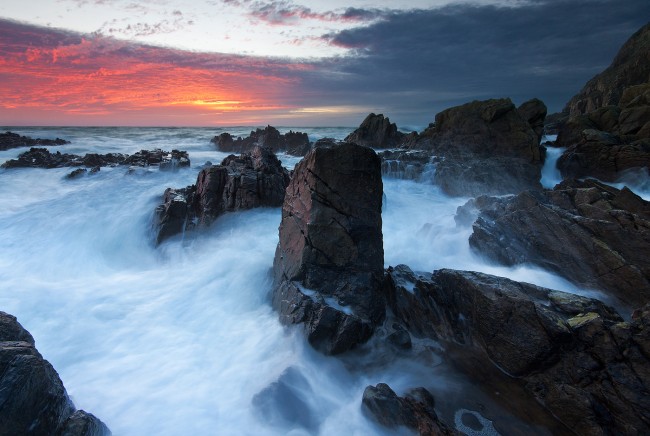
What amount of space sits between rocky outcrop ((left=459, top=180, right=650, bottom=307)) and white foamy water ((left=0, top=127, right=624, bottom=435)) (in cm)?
62

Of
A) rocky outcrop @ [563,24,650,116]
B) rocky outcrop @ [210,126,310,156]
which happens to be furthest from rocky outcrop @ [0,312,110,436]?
rocky outcrop @ [563,24,650,116]

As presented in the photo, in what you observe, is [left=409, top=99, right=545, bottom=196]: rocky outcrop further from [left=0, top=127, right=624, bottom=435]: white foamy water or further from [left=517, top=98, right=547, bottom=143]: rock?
[left=0, top=127, right=624, bottom=435]: white foamy water

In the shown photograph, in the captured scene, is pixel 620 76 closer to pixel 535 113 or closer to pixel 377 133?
pixel 535 113

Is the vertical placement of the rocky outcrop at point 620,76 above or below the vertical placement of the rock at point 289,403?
above

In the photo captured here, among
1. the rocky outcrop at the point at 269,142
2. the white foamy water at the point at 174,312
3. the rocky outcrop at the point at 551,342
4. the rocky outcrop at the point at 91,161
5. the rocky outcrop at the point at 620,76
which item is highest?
the rocky outcrop at the point at 620,76

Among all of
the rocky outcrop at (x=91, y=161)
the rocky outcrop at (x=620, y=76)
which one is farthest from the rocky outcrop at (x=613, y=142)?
the rocky outcrop at (x=91, y=161)

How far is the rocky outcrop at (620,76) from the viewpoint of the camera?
35031 mm

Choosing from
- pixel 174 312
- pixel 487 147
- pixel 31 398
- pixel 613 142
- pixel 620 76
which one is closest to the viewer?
pixel 31 398

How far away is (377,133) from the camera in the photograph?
38.7 metres

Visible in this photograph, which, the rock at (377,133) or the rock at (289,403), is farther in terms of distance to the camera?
the rock at (377,133)

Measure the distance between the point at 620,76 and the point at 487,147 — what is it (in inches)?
964

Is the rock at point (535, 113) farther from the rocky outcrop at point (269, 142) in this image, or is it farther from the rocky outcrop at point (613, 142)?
the rocky outcrop at point (269, 142)

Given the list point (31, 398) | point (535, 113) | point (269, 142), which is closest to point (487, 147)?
point (535, 113)

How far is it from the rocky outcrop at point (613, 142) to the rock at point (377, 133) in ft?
56.9
